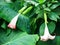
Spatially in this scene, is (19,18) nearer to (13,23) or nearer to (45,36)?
(13,23)

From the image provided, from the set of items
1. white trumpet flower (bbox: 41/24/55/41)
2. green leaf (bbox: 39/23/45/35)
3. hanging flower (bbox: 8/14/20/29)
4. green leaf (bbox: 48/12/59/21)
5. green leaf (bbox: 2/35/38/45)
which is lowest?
green leaf (bbox: 2/35/38/45)

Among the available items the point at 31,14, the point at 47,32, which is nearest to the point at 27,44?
the point at 47,32

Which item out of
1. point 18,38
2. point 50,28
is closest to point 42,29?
point 50,28

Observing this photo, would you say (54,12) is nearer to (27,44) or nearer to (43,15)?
(43,15)

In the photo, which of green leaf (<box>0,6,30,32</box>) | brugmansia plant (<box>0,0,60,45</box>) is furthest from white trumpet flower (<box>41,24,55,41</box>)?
green leaf (<box>0,6,30,32</box>)


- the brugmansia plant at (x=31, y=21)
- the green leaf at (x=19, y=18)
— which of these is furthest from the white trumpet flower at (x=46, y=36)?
the green leaf at (x=19, y=18)

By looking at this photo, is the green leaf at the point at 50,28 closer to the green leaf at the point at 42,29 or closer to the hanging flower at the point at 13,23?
the green leaf at the point at 42,29

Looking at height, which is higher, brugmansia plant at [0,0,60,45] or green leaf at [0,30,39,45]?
brugmansia plant at [0,0,60,45]

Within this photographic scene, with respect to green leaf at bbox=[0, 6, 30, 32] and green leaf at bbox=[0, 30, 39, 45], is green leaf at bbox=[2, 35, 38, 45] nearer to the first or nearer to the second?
green leaf at bbox=[0, 30, 39, 45]

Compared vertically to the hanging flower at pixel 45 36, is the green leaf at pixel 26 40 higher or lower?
lower
